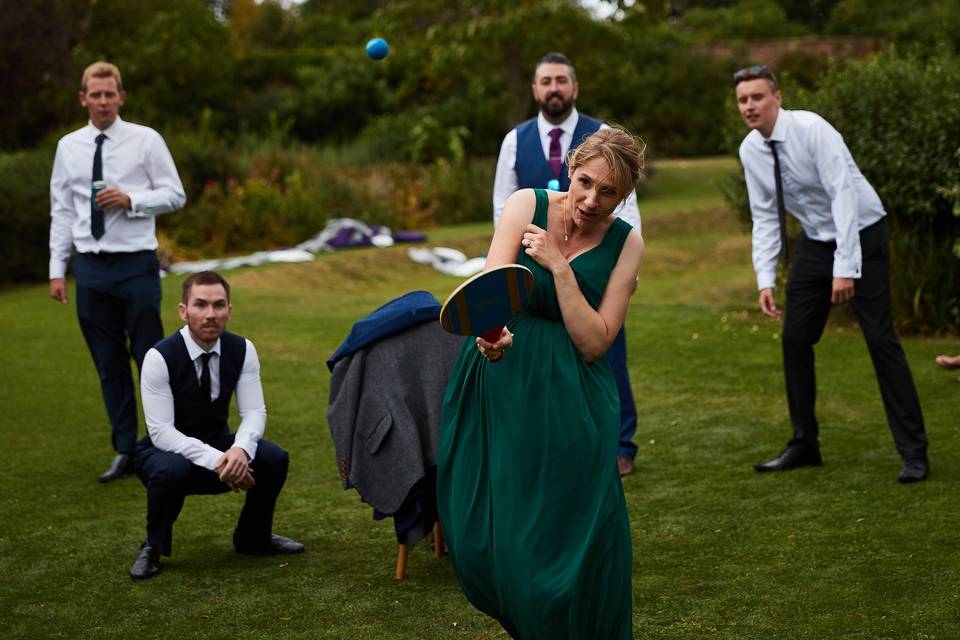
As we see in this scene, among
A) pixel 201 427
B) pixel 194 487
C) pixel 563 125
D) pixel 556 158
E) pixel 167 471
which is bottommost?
pixel 194 487

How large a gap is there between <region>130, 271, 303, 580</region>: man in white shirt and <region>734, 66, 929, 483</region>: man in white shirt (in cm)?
254

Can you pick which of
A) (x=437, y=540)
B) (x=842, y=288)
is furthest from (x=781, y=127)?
(x=437, y=540)

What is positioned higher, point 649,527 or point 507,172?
point 507,172

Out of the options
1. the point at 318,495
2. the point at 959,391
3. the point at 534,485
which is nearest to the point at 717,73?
the point at 959,391

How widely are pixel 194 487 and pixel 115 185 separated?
2.22 meters

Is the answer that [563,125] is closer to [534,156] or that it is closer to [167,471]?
[534,156]

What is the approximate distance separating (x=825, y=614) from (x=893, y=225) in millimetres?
6223

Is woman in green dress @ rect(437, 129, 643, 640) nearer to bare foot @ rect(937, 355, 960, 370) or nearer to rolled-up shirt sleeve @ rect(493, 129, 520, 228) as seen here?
rolled-up shirt sleeve @ rect(493, 129, 520, 228)

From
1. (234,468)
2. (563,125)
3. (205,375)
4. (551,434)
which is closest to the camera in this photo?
(551,434)

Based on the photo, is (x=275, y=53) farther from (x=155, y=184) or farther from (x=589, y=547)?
Answer: (x=589, y=547)

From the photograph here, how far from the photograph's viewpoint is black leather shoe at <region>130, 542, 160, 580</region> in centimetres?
517

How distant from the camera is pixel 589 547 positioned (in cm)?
367

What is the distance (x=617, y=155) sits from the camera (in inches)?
150

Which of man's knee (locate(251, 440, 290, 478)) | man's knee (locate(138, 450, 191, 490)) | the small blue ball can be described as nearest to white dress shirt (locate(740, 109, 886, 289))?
the small blue ball
